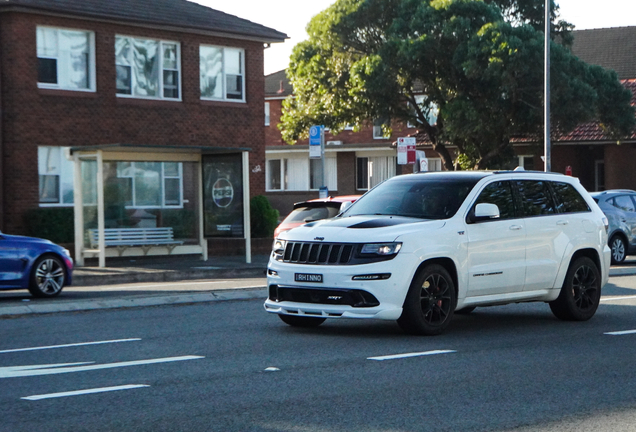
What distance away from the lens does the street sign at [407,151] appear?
2497cm

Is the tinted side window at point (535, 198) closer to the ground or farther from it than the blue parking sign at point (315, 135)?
closer to the ground

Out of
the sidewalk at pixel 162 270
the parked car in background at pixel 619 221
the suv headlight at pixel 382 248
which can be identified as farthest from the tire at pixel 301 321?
the parked car in background at pixel 619 221

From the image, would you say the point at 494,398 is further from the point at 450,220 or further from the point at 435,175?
the point at 435,175

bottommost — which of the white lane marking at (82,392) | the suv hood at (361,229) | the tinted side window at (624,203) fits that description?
the white lane marking at (82,392)

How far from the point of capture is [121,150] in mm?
23734

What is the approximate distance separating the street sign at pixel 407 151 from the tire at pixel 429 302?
14478 millimetres

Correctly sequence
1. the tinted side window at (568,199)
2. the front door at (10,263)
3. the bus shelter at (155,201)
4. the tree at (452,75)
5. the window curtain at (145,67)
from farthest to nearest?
the tree at (452,75), the window curtain at (145,67), the bus shelter at (155,201), the front door at (10,263), the tinted side window at (568,199)

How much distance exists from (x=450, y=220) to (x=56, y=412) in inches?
204

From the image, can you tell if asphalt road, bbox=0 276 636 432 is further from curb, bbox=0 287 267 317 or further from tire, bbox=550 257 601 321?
curb, bbox=0 287 267 317

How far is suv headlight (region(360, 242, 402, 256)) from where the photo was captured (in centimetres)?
1006

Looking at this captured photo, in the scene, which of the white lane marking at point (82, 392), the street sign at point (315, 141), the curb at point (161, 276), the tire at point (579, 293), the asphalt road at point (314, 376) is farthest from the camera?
the street sign at point (315, 141)

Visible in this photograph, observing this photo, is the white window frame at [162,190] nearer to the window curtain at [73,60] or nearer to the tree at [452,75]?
the window curtain at [73,60]

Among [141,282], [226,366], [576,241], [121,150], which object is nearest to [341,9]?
[121,150]

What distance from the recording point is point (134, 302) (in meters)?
14.5
